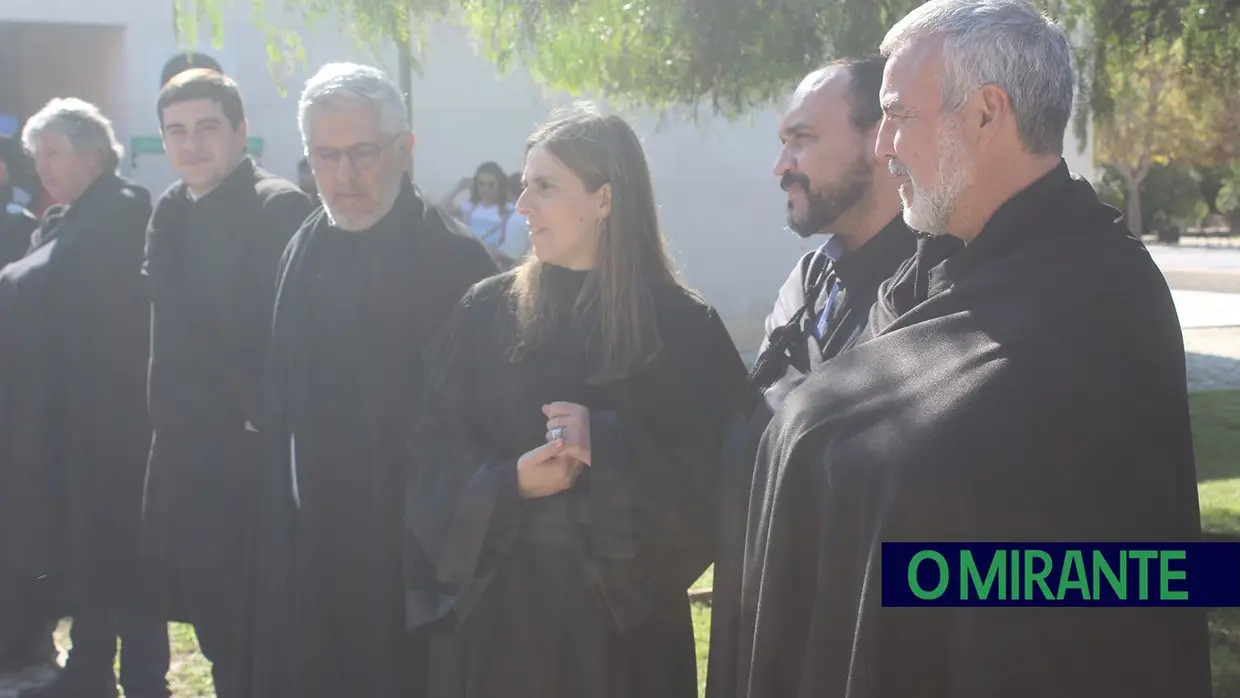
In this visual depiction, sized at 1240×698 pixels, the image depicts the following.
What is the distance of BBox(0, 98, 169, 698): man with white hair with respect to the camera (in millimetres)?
4840

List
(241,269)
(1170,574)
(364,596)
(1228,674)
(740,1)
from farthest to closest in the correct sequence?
(1228,674), (740,1), (241,269), (364,596), (1170,574)

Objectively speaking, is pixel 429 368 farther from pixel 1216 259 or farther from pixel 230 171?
pixel 1216 259

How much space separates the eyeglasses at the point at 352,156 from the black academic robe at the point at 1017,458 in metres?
2.05

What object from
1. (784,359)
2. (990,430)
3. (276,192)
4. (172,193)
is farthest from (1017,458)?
(172,193)

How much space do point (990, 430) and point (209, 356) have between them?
9.80 ft

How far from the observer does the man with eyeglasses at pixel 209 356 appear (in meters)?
4.12

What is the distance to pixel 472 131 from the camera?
13984 mm

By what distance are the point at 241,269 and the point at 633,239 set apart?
162 centimetres

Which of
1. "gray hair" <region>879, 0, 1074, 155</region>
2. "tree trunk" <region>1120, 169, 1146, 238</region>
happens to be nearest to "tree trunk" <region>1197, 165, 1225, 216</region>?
"tree trunk" <region>1120, 169, 1146, 238</region>

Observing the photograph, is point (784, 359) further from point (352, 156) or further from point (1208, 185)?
point (1208, 185)

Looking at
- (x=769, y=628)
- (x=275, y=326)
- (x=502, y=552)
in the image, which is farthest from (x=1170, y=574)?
(x=275, y=326)

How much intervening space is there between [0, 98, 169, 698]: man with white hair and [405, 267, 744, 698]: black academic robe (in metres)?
2.22

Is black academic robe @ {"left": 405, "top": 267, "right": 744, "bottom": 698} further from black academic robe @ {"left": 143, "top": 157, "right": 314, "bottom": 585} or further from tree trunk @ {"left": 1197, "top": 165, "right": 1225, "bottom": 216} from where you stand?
tree trunk @ {"left": 1197, "top": 165, "right": 1225, "bottom": 216}

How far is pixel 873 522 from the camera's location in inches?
72.8
